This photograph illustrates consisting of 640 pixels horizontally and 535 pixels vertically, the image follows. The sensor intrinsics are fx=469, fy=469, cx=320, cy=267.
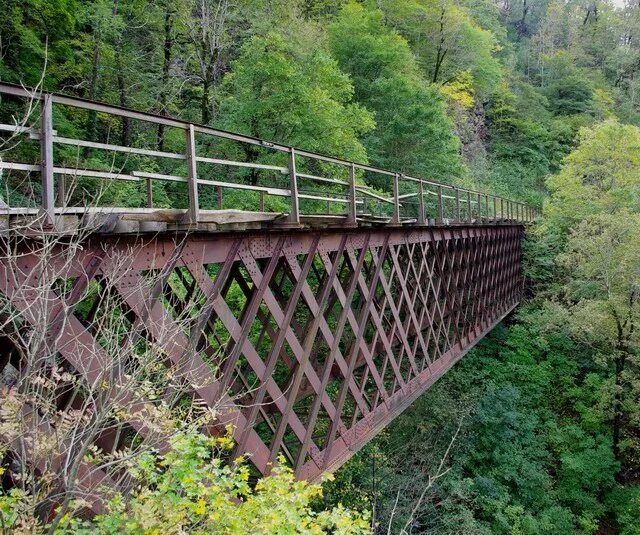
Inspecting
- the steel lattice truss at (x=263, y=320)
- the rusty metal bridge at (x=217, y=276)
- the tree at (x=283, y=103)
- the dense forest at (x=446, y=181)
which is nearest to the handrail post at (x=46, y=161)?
the rusty metal bridge at (x=217, y=276)

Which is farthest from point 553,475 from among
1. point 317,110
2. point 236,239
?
point 236,239

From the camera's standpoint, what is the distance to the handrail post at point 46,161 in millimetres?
3525

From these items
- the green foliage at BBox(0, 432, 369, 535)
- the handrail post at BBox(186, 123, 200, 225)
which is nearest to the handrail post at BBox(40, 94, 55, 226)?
the handrail post at BBox(186, 123, 200, 225)

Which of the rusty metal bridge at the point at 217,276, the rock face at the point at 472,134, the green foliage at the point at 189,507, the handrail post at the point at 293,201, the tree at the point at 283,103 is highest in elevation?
the rock face at the point at 472,134

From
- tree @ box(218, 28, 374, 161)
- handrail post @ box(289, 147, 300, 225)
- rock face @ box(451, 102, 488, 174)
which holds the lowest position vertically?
handrail post @ box(289, 147, 300, 225)

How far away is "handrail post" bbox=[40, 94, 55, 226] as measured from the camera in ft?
11.6

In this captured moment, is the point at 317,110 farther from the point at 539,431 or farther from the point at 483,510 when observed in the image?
the point at 539,431

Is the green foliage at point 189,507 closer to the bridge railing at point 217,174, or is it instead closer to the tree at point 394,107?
the bridge railing at point 217,174

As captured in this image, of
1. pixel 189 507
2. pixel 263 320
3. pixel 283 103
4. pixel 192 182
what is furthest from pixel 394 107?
pixel 189 507

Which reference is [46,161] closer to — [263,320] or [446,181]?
[263,320]

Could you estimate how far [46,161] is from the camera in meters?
3.53

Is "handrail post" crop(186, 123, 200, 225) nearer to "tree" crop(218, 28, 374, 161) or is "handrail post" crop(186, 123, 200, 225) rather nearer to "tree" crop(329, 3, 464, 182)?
"tree" crop(218, 28, 374, 161)

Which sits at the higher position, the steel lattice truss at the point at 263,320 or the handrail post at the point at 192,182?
the handrail post at the point at 192,182

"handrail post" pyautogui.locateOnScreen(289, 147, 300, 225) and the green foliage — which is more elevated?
"handrail post" pyautogui.locateOnScreen(289, 147, 300, 225)
